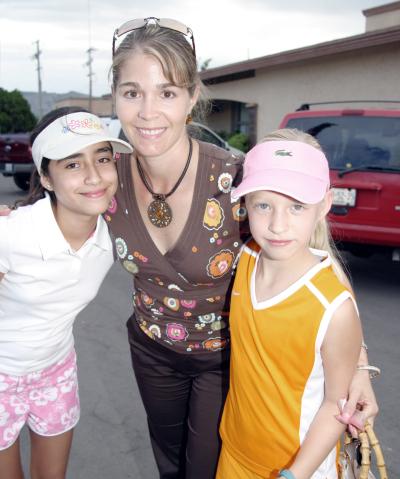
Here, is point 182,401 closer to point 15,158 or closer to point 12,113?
point 15,158

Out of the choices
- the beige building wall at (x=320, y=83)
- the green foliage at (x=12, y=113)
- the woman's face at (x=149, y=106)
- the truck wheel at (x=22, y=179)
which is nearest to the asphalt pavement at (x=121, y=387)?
the woman's face at (x=149, y=106)

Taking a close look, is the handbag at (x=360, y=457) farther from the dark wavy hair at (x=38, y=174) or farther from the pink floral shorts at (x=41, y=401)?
the dark wavy hair at (x=38, y=174)

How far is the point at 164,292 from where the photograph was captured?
218 centimetres

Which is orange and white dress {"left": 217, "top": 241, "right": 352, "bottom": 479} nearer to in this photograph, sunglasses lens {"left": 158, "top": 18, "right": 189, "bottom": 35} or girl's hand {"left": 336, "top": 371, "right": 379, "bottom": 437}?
girl's hand {"left": 336, "top": 371, "right": 379, "bottom": 437}

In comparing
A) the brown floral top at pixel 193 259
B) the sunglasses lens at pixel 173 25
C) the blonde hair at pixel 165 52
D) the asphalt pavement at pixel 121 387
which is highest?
the sunglasses lens at pixel 173 25

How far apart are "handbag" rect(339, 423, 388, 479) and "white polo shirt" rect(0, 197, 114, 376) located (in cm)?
113

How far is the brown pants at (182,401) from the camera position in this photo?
87.4 inches

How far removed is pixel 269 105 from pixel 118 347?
40.0ft

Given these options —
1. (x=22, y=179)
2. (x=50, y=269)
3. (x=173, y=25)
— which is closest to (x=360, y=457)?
(x=50, y=269)

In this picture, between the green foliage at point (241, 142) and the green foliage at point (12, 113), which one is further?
the green foliage at point (12, 113)

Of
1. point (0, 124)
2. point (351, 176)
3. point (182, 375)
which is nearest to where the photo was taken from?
point (182, 375)

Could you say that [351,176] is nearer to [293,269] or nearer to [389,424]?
[389,424]

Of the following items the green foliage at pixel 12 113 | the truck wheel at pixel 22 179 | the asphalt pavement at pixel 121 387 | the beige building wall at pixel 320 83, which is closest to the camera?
the asphalt pavement at pixel 121 387

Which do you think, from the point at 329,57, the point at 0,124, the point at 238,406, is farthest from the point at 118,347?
the point at 0,124
